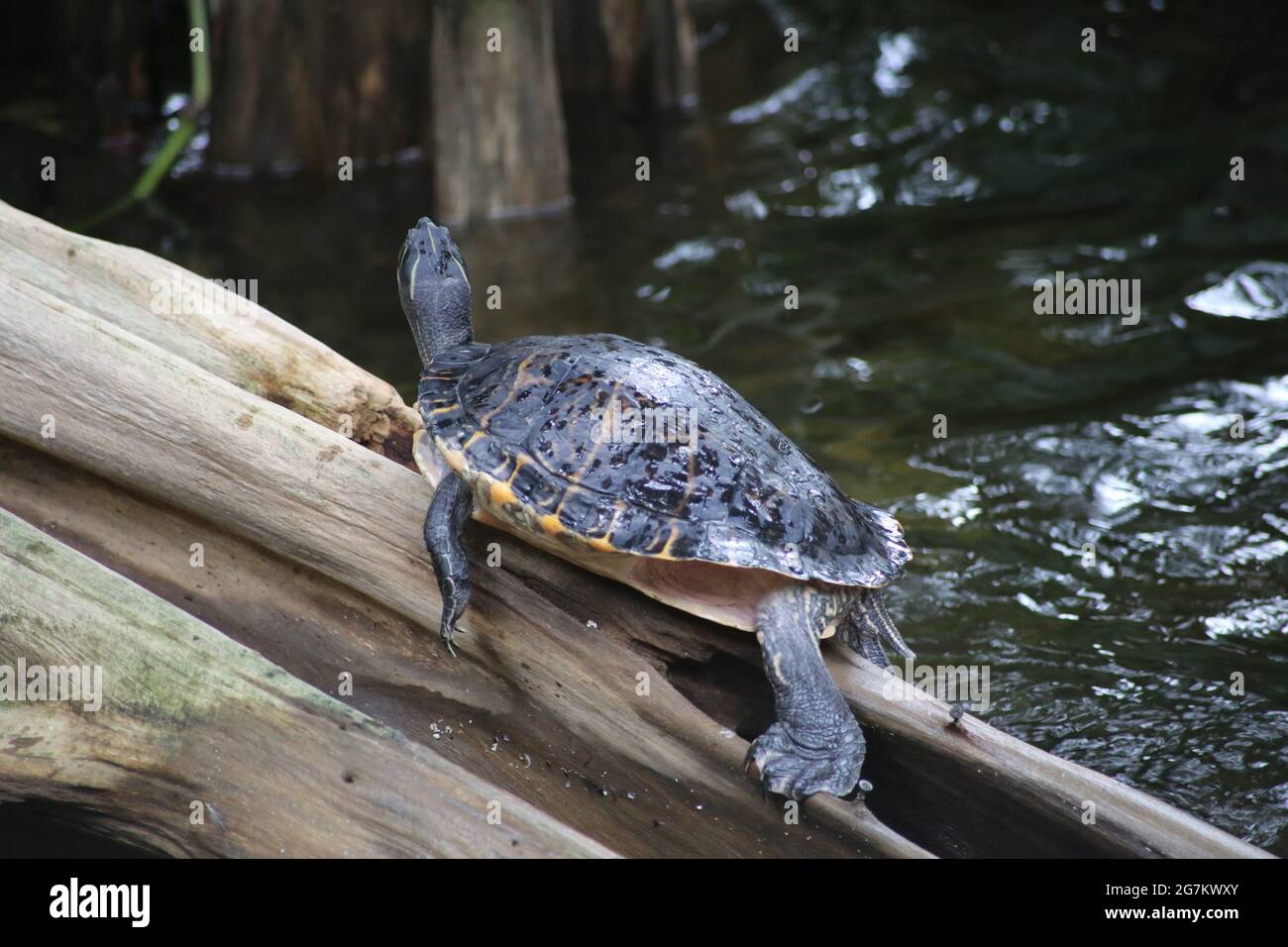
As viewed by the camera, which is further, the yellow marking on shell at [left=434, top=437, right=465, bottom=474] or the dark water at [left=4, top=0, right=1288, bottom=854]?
the dark water at [left=4, top=0, right=1288, bottom=854]

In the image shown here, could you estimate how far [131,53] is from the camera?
779 cm

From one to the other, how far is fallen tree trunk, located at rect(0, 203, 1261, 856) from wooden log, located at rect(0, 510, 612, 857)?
0.34 metres

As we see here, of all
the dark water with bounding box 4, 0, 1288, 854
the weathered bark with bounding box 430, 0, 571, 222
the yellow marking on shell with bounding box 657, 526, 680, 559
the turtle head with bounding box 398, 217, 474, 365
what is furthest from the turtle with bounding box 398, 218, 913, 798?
the weathered bark with bounding box 430, 0, 571, 222

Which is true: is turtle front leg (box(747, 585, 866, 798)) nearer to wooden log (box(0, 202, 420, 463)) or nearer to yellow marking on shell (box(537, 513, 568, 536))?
yellow marking on shell (box(537, 513, 568, 536))

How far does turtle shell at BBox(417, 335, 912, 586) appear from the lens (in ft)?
8.66

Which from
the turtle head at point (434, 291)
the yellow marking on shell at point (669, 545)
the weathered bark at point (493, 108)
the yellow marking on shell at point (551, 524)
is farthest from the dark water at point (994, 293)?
the turtle head at point (434, 291)

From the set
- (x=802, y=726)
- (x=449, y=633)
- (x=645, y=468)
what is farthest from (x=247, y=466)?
(x=802, y=726)

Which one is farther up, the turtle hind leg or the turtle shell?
the turtle shell

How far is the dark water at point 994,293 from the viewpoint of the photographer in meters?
3.87

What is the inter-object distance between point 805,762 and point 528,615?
0.73 meters

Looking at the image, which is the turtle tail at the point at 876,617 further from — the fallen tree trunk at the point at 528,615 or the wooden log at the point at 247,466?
the wooden log at the point at 247,466

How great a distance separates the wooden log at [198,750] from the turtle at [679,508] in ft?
1.36

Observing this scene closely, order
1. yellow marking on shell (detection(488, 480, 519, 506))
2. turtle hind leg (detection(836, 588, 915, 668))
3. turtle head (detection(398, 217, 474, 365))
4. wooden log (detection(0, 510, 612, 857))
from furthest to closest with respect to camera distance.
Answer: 1. turtle head (detection(398, 217, 474, 365))
2. turtle hind leg (detection(836, 588, 915, 668))
3. yellow marking on shell (detection(488, 480, 519, 506))
4. wooden log (detection(0, 510, 612, 857))

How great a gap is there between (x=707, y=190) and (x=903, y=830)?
5279 mm
